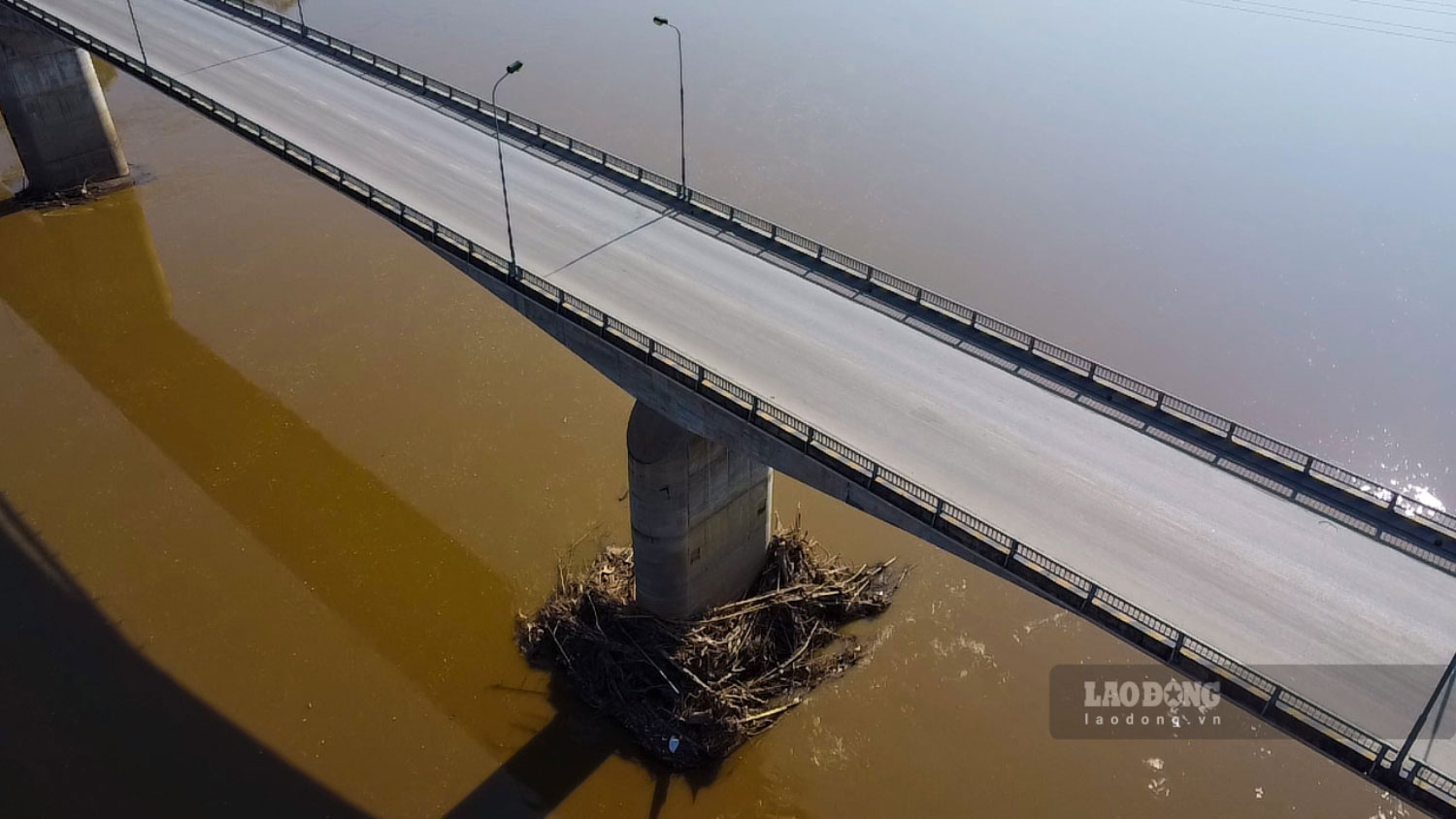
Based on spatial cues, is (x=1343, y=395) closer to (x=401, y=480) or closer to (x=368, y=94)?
(x=401, y=480)

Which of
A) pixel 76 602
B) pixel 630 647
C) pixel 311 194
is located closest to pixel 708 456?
pixel 630 647

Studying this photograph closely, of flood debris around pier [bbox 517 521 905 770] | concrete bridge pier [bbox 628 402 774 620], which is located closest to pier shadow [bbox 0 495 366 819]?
flood debris around pier [bbox 517 521 905 770]

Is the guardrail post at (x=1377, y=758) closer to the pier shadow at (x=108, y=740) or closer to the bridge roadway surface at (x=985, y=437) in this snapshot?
the bridge roadway surface at (x=985, y=437)

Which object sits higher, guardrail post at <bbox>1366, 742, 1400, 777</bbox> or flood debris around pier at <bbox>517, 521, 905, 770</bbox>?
guardrail post at <bbox>1366, 742, 1400, 777</bbox>

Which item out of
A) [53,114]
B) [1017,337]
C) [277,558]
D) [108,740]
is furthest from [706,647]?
[53,114]

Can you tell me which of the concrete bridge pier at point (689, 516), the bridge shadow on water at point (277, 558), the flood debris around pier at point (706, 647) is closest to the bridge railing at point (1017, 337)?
the concrete bridge pier at point (689, 516)

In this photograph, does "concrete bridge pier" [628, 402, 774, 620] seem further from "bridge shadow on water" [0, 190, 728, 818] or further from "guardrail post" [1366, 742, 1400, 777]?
"guardrail post" [1366, 742, 1400, 777]
